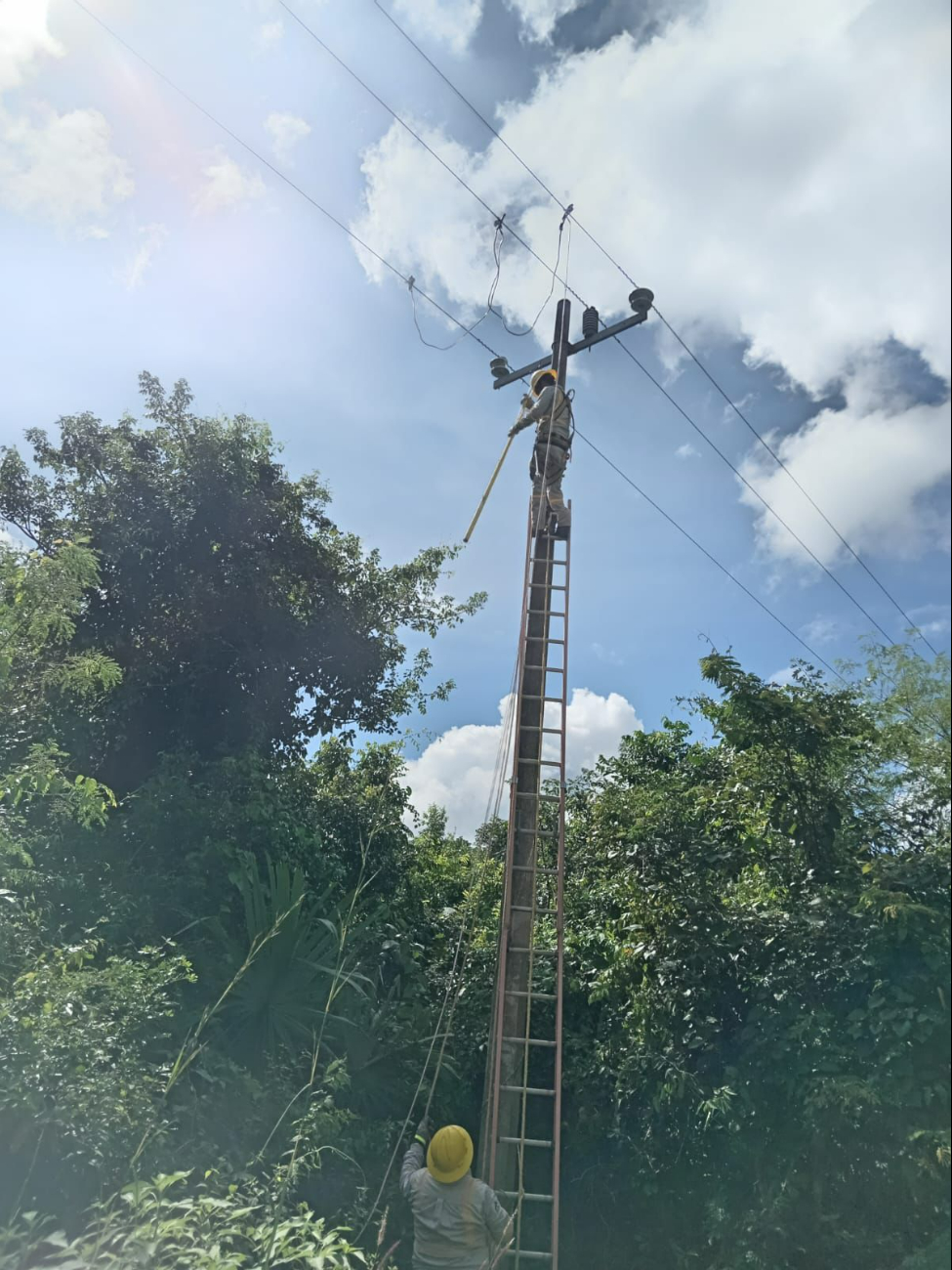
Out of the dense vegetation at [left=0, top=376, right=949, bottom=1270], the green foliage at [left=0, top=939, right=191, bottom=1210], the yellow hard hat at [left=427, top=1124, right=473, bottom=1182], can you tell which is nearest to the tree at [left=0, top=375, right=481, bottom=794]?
the dense vegetation at [left=0, top=376, right=949, bottom=1270]

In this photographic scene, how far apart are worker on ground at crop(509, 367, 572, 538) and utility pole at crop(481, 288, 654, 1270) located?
0.40 feet

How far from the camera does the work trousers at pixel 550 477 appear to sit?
6.16 m

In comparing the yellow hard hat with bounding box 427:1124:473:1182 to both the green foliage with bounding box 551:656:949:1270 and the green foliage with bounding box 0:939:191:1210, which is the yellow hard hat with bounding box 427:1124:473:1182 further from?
the green foliage with bounding box 551:656:949:1270

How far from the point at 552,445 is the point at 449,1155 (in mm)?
4819

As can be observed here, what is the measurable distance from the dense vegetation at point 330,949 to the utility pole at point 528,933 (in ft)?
1.80

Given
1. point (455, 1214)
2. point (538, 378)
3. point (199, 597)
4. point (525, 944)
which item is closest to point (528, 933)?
point (525, 944)

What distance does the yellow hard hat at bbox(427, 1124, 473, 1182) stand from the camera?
3830 mm

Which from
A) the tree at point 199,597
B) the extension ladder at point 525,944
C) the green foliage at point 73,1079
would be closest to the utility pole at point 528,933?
the extension ladder at point 525,944

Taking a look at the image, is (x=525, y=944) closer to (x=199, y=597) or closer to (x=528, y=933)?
(x=528, y=933)

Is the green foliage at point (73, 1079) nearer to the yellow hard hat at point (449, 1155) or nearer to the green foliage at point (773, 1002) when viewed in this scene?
the yellow hard hat at point (449, 1155)

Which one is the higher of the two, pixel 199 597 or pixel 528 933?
pixel 199 597

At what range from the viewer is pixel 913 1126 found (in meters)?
4.50

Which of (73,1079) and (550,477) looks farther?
(550,477)

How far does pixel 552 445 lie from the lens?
20.8 ft
